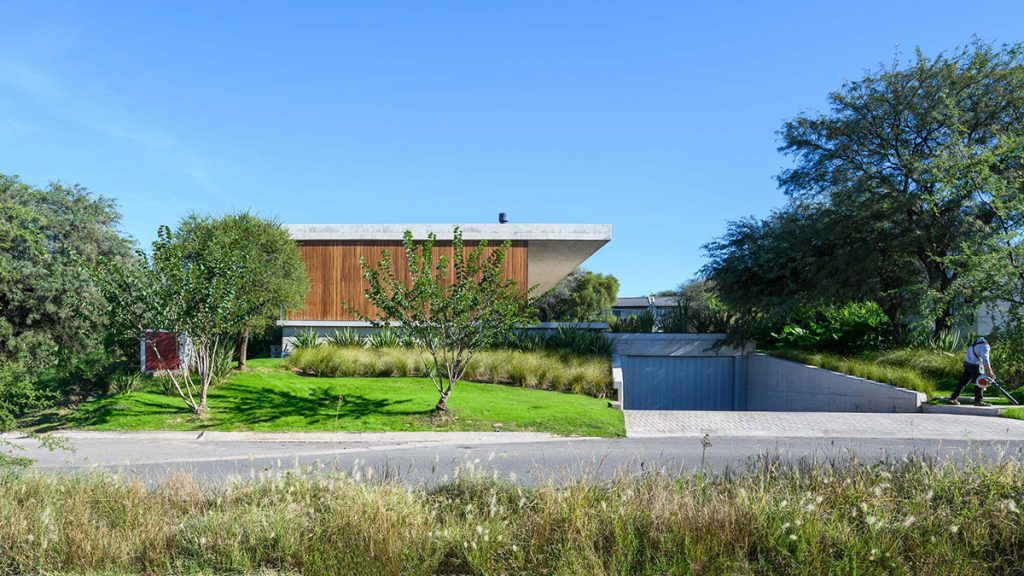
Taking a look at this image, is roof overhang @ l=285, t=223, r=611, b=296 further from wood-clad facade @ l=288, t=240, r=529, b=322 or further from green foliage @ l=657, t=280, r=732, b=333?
green foliage @ l=657, t=280, r=732, b=333

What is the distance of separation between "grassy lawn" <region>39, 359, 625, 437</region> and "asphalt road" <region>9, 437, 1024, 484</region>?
1021mm

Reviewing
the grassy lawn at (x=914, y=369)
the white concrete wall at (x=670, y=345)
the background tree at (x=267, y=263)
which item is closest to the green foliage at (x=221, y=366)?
the background tree at (x=267, y=263)

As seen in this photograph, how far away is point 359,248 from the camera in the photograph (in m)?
23.5

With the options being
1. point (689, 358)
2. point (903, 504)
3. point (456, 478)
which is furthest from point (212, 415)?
point (689, 358)

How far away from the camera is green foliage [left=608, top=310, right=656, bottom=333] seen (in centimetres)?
2431

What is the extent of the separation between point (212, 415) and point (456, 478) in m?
9.29

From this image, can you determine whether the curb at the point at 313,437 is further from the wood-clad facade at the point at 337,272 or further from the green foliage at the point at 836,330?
the green foliage at the point at 836,330

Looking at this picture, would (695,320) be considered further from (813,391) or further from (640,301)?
(640,301)

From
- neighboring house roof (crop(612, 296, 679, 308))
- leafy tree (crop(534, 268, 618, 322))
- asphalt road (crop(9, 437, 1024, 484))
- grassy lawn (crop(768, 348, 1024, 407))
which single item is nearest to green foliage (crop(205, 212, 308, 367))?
asphalt road (crop(9, 437, 1024, 484))

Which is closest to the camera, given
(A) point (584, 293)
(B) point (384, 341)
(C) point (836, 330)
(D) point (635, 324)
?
(B) point (384, 341)

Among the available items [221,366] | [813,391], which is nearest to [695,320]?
[813,391]

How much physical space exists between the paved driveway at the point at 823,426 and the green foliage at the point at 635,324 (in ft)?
30.2

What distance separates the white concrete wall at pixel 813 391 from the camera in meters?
16.2

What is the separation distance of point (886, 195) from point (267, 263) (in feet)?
62.7
